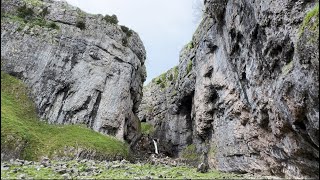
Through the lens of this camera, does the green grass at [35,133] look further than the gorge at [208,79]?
Yes

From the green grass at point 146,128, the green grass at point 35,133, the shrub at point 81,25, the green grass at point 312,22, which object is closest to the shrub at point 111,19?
the shrub at point 81,25

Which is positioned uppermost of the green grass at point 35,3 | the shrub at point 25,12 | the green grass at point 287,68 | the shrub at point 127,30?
the shrub at point 127,30

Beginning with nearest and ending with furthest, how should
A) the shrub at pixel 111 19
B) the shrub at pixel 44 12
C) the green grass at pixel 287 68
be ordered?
1. the green grass at pixel 287 68
2. the shrub at pixel 44 12
3. the shrub at pixel 111 19

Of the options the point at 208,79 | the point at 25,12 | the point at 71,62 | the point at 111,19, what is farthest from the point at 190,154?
the point at 25,12

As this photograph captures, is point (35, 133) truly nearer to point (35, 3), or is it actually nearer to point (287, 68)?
point (35, 3)

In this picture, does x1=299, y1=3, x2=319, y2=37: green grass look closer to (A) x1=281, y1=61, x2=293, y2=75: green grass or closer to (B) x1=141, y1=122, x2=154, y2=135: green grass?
(A) x1=281, y1=61, x2=293, y2=75: green grass

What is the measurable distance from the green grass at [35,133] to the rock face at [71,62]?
66.9 inches

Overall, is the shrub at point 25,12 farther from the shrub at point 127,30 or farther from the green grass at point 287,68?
the green grass at point 287,68

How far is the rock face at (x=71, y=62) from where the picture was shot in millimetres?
38812

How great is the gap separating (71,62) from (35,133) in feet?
42.9

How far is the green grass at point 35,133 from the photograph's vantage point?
29141 millimetres

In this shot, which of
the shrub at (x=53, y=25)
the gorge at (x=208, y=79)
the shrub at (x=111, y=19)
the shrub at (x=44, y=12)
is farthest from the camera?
the shrub at (x=111, y=19)

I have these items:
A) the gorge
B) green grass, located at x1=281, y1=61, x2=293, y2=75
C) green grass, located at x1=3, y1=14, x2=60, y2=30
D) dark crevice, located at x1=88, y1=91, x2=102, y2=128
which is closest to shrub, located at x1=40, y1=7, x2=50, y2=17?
the gorge

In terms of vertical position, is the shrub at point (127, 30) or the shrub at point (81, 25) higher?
the shrub at point (127, 30)
